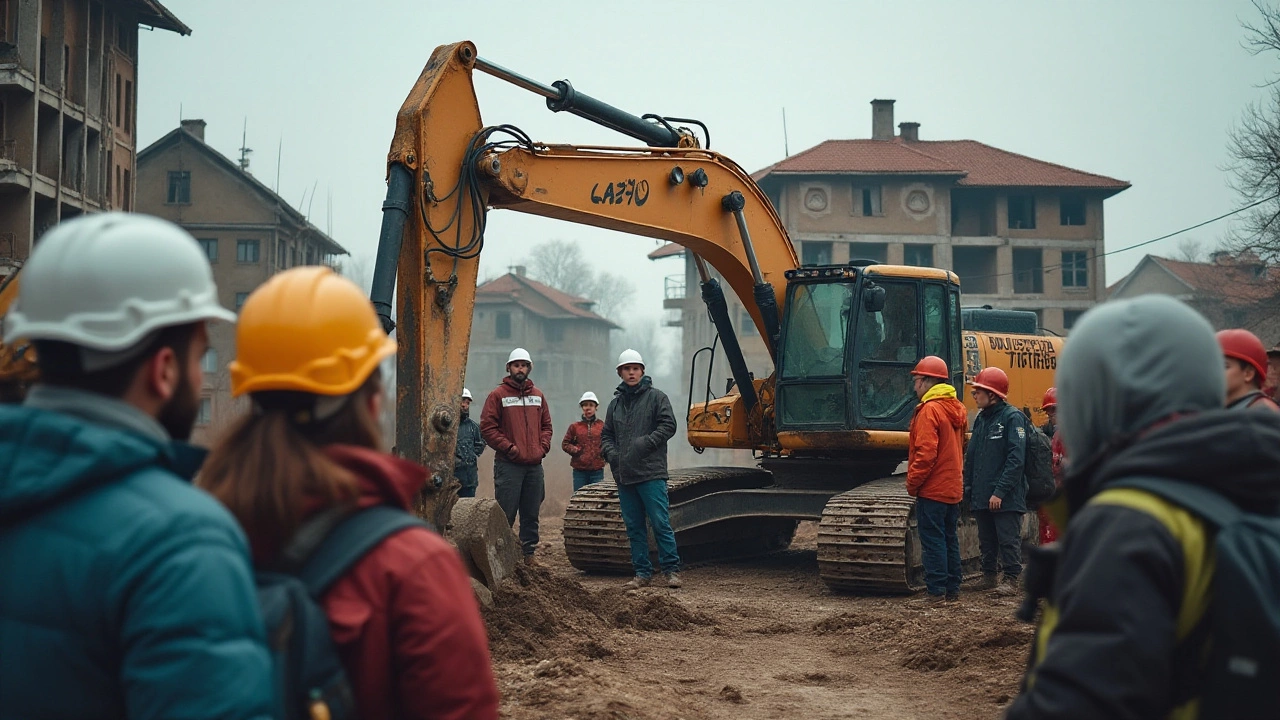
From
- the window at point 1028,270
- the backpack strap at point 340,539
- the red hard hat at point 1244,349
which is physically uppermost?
the window at point 1028,270

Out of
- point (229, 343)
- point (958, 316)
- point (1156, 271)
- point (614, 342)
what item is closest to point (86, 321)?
point (958, 316)

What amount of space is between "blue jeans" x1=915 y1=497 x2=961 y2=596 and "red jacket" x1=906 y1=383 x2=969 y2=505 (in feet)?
0.38

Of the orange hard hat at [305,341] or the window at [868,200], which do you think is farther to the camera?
the window at [868,200]

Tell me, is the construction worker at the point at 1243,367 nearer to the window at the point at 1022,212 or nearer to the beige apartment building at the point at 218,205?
the beige apartment building at the point at 218,205

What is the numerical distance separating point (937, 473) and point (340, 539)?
8588 mm

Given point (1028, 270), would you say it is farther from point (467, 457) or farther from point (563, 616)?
point (563, 616)

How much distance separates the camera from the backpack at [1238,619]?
2.00 metres

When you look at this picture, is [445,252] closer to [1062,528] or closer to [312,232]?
[1062,528]

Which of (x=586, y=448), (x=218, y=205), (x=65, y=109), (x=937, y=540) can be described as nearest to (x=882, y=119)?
(x=218, y=205)

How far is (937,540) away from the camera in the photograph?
10.3 m

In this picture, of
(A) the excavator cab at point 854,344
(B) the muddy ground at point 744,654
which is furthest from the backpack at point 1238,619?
(A) the excavator cab at point 854,344

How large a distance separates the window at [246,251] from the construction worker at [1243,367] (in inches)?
1864

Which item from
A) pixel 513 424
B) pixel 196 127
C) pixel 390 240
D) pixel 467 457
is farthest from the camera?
pixel 196 127

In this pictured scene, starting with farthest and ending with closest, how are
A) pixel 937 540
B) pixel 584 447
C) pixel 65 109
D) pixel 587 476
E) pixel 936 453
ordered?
1. pixel 65 109
2. pixel 587 476
3. pixel 584 447
4. pixel 937 540
5. pixel 936 453
